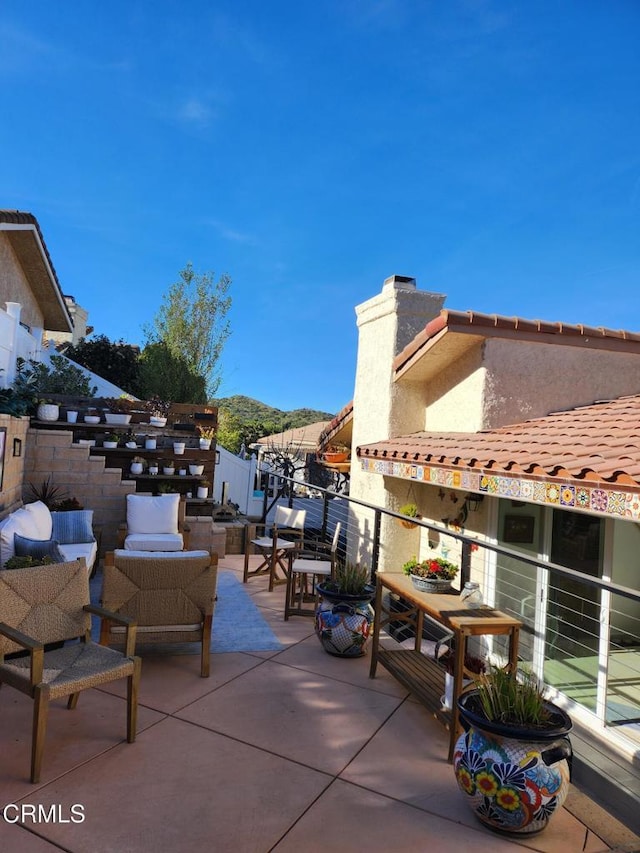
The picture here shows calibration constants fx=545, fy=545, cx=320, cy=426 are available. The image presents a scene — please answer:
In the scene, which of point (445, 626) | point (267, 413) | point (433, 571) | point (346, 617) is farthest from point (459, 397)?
point (267, 413)

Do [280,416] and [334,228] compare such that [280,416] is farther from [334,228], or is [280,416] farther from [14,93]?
[14,93]

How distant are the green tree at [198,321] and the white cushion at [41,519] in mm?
13190

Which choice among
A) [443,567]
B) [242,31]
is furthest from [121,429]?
[242,31]

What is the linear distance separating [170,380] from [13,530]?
12327mm

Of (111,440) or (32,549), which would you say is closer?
(32,549)

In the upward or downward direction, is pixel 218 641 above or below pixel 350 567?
below

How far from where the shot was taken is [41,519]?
6285 millimetres

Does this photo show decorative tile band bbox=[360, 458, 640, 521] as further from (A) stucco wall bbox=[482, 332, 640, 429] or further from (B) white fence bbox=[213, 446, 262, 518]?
(B) white fence bbox=[213, 446, 262, 518]

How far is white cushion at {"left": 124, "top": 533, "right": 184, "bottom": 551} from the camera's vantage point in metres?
7.45

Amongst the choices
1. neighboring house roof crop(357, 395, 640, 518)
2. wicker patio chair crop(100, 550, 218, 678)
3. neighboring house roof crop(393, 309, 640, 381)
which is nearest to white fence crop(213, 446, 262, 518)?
neighboring house roof crop(357, 395, 640, 518)

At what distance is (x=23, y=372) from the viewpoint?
34.5 feet

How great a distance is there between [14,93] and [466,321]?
13.0 metres

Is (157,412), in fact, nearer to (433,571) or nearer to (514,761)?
(433,571)

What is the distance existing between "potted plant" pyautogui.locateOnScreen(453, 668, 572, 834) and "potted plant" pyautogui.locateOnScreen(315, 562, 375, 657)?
226 centimetres
